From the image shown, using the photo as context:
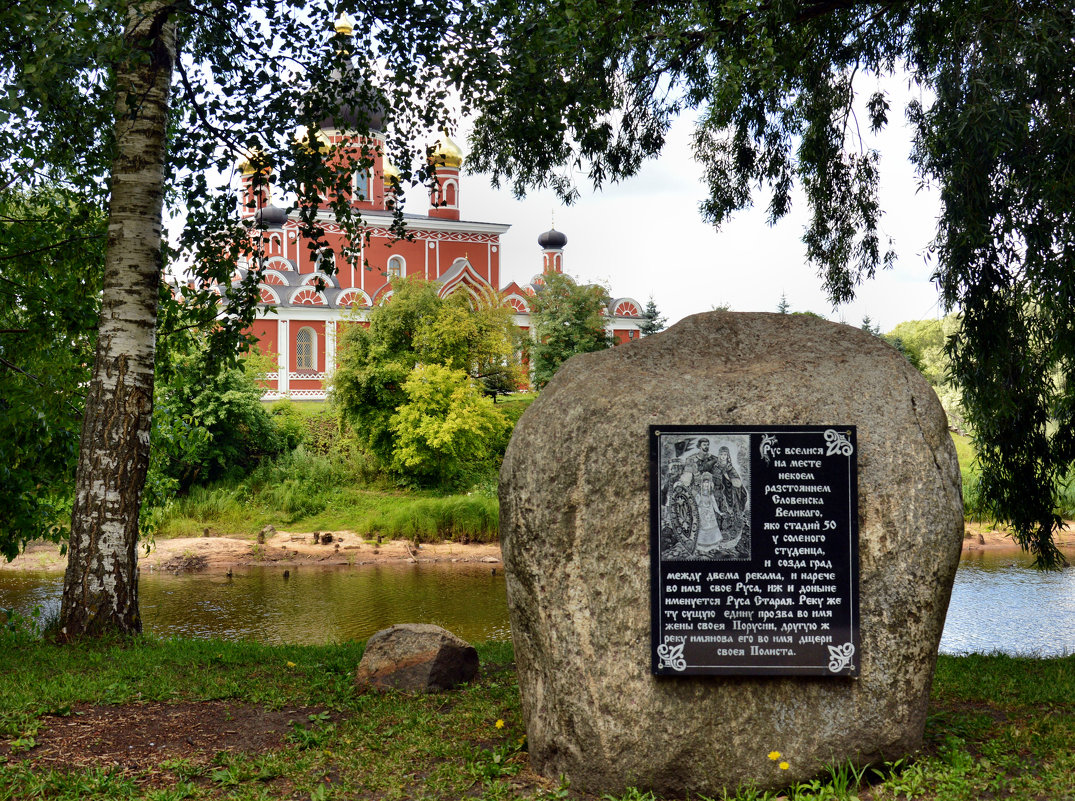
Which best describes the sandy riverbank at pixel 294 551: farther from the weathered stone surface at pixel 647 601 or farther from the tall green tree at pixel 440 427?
the weathered stone surface at pixel 647 601

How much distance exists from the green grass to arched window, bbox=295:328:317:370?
1290 inches

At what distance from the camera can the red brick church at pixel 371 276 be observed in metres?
38.8

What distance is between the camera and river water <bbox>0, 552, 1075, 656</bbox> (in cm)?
1377

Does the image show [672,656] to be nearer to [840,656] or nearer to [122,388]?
[840,656]

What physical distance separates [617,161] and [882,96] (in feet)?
10.4

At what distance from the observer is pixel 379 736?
17.7ft

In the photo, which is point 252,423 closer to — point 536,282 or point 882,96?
point 536,282

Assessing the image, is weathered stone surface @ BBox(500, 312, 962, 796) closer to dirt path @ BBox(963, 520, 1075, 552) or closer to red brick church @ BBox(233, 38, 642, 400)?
dirt path @ BBox(963, 520, 1075, 552)

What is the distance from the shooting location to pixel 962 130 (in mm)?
7145

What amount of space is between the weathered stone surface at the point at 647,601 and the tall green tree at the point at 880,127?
3.66m

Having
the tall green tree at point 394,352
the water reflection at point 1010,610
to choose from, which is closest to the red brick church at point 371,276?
the tall green tree at point 394,352

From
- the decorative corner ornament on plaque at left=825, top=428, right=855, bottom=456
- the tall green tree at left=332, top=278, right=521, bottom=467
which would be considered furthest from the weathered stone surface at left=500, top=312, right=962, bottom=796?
the tall green tree at left=332, top=278, right=521, bottom=467

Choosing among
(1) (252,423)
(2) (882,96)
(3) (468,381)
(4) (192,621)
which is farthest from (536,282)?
(2) (882,96)

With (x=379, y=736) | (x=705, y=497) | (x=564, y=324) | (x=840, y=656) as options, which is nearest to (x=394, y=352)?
(x=564, y=324)
